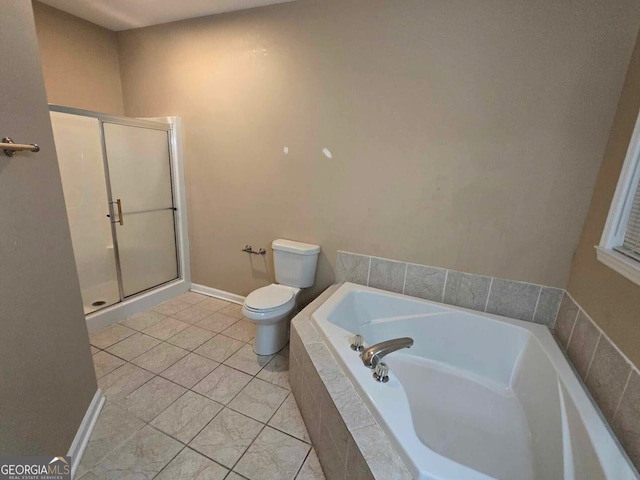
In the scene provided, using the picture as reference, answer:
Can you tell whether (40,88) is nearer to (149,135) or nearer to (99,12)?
(149,135)

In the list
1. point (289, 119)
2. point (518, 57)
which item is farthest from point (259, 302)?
point (518, 57)

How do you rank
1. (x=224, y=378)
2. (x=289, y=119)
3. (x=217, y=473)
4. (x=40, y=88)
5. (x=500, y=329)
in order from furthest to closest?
→ (x=289, y=119), (x=224, y=378), (x=500, y=329), (x=217, y=473), (x=40, y=88)

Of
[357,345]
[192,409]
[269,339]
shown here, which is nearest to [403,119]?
[357,345]

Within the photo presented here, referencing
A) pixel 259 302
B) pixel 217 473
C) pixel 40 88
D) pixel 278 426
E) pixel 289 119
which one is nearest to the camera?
pixel 40 88

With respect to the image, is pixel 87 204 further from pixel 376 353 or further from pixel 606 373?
pixel 606 373

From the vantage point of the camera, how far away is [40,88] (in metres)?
1.09

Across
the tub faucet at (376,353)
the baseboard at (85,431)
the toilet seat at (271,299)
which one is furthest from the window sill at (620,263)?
the baseboard at (85,431)

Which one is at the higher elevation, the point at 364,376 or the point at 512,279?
the point at 512,279

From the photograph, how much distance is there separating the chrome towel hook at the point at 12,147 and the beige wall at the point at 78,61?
1.92 meters

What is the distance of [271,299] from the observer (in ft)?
6.54

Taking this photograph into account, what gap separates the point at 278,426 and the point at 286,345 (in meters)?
0.70

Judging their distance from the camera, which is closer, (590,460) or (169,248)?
(590,460)

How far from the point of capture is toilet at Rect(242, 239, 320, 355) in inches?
74.8

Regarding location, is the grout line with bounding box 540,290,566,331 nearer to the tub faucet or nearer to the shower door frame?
the tub faucet
